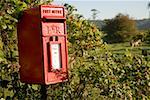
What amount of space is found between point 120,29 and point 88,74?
162 ft

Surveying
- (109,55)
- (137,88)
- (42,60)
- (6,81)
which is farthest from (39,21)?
(137,88)

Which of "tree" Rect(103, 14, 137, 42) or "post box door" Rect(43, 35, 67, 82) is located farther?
"tree" Rect(103, 14, 137, 42)

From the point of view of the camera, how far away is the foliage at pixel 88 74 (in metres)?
4.89

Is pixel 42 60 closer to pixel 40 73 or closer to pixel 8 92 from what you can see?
pixel 40 73

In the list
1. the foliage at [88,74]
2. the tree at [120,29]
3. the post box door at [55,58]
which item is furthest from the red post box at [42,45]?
the tree at [120,29]

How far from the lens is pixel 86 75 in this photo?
5375mm

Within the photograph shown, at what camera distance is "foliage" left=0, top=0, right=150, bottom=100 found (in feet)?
16.1

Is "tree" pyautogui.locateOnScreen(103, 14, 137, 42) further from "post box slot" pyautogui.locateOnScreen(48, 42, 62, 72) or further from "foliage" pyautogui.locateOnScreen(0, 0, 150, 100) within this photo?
"post box slot" pyautogui.locateOnScreen(48, 42, 62, 72)

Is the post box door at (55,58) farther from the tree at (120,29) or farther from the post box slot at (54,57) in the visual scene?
the tree at (120,29)

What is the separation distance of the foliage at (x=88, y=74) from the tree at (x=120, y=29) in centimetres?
4728

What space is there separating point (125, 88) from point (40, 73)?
5.81ft

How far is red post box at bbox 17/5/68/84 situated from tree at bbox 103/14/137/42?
48.9 meters

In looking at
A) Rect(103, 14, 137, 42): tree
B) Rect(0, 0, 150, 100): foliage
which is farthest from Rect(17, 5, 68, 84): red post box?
Rect(103, 14, 137, 42): tree

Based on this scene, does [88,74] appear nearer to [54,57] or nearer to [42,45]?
[54,57]
